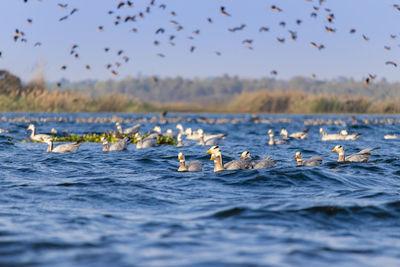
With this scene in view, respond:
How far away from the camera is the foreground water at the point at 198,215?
8.05 m

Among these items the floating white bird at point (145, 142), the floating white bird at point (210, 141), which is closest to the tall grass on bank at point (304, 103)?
the floating white bird at point (210, 141)

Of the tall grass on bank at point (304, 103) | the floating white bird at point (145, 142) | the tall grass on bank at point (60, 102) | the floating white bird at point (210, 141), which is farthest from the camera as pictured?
the tall grass on bank at point (304, 103)

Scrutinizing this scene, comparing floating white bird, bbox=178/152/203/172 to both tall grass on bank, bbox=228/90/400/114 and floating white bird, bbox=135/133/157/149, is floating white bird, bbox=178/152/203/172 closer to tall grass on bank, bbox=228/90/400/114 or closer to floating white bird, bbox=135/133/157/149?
floating white bird, bbox=135/133/157/149

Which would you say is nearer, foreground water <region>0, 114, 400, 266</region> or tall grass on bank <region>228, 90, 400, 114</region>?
foreground water <region>0, 114, 400, 266</region>

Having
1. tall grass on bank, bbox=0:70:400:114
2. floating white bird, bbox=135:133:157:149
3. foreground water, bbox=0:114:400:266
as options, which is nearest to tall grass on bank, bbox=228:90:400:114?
tall grass on bank, bbox=0:70:400:114

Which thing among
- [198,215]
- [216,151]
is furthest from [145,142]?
[198,215]

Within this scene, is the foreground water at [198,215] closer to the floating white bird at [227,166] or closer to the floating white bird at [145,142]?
the floating white bird at [227,166]

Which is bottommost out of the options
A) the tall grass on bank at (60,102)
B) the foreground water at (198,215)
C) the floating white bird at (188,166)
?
the foreground water at (198,215)

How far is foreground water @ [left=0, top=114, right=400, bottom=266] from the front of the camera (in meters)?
8.05

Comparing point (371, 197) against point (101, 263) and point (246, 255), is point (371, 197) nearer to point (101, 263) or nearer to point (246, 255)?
point (246, 255)

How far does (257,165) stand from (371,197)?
483cm

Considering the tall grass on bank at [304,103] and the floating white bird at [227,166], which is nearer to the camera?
the floating white bird at [227,166]

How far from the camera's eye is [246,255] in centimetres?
800

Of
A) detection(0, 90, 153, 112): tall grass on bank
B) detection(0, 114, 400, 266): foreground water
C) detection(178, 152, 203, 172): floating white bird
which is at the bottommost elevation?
detection(0, 114, 400, 266): foreground water
